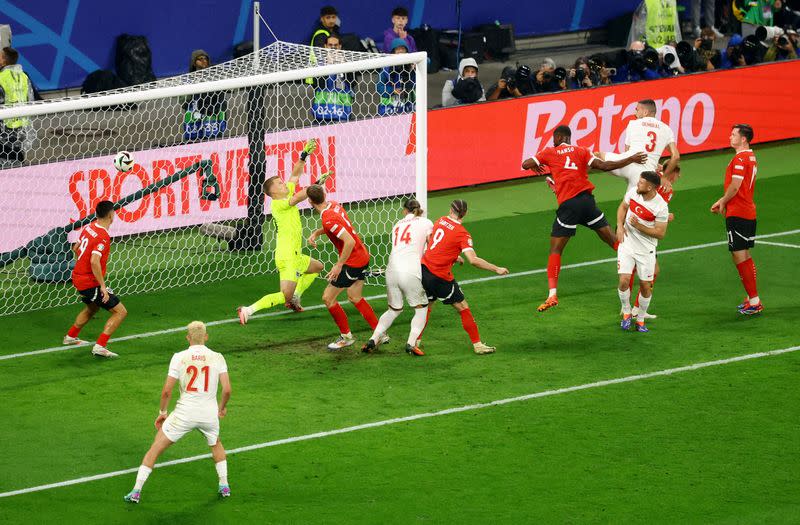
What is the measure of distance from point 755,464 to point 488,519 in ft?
8.50

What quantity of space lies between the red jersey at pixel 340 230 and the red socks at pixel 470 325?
49.6 inches

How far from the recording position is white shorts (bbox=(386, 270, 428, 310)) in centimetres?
1458

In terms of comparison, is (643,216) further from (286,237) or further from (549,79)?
(549,79)

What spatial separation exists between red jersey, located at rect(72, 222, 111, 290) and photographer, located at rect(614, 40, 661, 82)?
44.0 feet

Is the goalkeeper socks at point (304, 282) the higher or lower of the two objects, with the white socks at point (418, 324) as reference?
higher

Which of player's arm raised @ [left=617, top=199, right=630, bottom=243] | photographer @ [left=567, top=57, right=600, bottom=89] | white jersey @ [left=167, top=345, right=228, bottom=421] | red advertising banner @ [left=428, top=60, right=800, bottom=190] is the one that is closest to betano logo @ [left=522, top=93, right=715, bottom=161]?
red advertising banner @ [left=428, top=60, right=800, bottom=190]

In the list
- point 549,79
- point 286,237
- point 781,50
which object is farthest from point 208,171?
point 781,50

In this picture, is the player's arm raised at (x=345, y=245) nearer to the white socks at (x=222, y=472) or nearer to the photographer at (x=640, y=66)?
the white socks at (x=222, y=472)

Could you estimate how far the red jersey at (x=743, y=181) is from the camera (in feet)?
52.5

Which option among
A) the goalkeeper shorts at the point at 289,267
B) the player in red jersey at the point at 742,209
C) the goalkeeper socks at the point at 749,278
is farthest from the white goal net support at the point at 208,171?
the goalkeeper socks at the point at 749,278

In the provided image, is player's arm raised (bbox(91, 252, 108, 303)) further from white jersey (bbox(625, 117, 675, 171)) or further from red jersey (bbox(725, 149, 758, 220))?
red jersey (bbox(725, 149, 758, 220))

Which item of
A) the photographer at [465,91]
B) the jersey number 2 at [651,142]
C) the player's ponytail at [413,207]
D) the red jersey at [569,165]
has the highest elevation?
the photographer at [465,91]

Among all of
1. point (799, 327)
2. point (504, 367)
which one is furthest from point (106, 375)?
→ point (799, 327)

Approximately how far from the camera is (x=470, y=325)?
48.5ft
